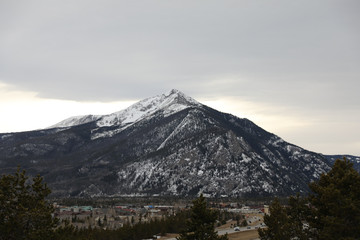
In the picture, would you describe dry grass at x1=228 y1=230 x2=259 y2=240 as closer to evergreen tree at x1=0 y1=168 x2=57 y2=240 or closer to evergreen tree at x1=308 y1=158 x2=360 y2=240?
evergreen tree at x1=308 y1=158 x2=360 y2=240

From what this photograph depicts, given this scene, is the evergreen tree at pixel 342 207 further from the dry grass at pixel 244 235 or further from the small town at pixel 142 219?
the small town at pixel 142 219

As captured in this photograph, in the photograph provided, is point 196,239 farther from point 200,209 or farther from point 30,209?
point 30,209

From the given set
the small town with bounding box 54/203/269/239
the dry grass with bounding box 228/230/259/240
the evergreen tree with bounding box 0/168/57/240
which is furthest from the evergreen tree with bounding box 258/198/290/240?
the small town with bounding box 54/203/269/239

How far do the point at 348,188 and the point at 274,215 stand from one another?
12.5 meters

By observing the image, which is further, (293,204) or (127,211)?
(127,211)

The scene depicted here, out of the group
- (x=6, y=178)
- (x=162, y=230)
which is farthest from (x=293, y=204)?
(x=162, y=230)

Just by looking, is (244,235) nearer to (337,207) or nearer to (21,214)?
(337,207)

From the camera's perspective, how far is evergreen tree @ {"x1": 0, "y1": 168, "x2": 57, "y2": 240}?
27.7 meters

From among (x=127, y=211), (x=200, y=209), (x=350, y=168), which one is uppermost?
(x=350, y=168)

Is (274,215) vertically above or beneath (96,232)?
above

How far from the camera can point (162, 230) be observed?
10419cm

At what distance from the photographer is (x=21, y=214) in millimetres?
27656

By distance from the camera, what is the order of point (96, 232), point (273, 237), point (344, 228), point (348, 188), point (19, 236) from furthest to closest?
point (96, 232), point (273, 237), point (348, 188), point (344, 228), point (19, 236)

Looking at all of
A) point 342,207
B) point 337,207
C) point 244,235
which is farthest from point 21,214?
point 244,235
